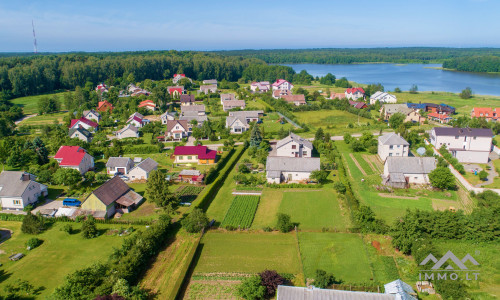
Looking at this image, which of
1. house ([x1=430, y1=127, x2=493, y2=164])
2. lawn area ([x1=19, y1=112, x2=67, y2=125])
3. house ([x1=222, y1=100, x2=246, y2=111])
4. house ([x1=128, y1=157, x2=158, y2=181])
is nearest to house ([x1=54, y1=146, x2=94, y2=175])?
house ([x1=128, y1=157, x2=158, y2=181])

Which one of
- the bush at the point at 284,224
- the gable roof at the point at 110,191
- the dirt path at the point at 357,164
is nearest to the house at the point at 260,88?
the dirt path at the point at 357,164

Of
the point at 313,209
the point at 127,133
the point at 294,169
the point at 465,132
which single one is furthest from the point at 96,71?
the point at 465,132

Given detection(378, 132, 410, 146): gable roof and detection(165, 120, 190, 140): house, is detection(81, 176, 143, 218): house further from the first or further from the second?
detection(378, 132, 410, 146): gable roof

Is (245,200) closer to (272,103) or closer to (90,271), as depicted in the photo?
(90,271)

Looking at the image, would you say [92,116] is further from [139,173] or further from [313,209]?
[313,209]

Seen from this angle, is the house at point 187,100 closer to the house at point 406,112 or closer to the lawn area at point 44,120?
the lawn area at point 44,120

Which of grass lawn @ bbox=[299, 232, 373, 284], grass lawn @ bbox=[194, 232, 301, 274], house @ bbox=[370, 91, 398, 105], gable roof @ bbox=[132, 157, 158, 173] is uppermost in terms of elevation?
house @ bbox=[370, 91, 398, 105]
